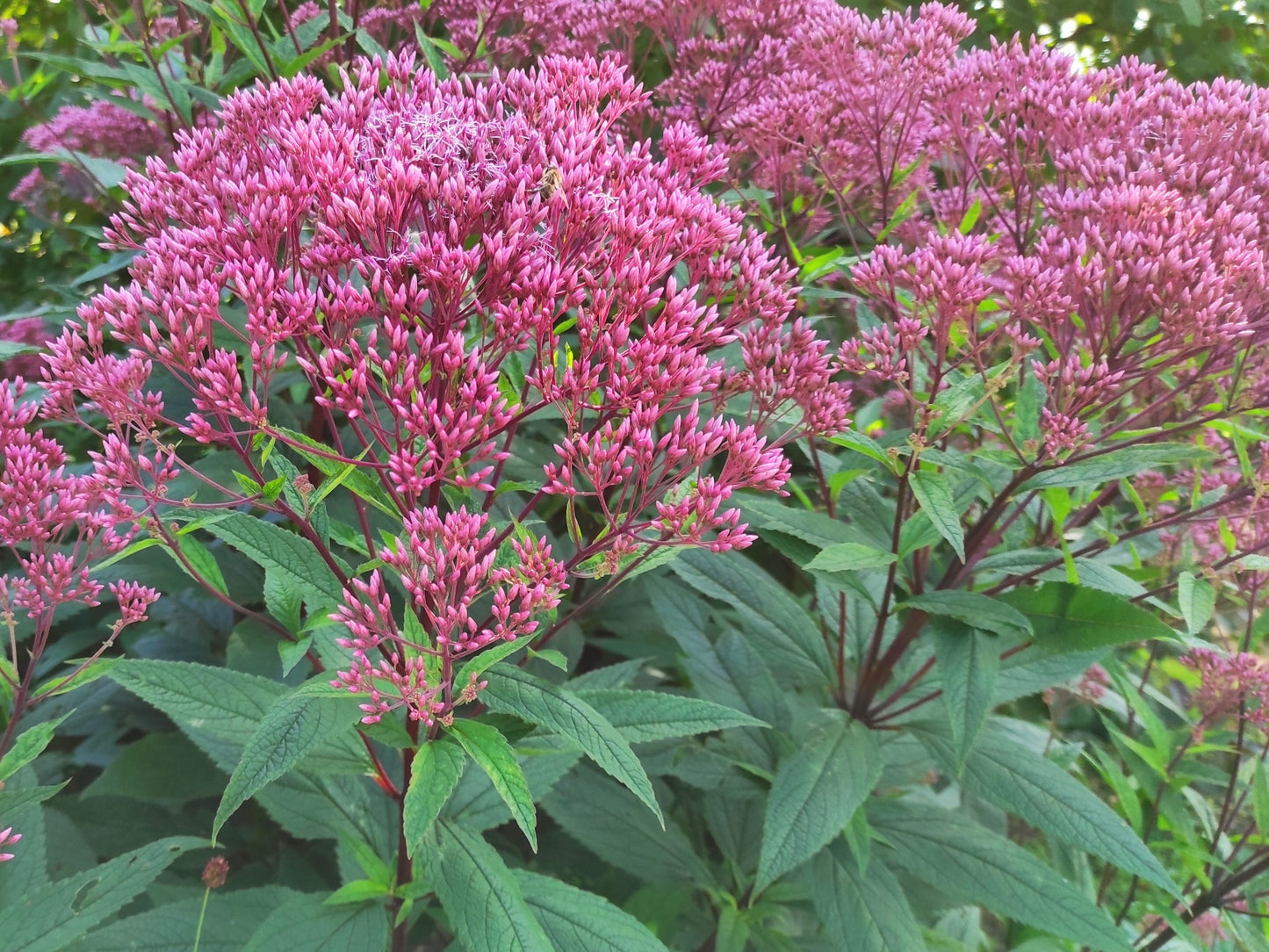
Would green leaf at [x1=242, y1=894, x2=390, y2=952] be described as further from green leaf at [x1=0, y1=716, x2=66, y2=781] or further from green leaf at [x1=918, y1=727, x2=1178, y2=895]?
green leaf at [x1=918, y1=727, x2=1178, y2=895]

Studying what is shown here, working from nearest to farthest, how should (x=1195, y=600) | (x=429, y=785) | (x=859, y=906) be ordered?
1. (x=429, y=785)
2. (x=1195, y=600)
3. (x=859, y=906)

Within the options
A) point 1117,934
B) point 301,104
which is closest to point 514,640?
point 301,104

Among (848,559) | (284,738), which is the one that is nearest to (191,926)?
(284,738)

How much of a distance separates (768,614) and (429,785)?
46.0 inches

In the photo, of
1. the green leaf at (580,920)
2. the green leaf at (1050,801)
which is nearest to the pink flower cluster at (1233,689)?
the green leaf at (1050,801)

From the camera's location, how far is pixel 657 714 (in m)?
1.49

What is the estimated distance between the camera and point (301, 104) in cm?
145

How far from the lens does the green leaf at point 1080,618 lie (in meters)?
1.60

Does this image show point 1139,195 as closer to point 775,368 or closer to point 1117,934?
point 775,368

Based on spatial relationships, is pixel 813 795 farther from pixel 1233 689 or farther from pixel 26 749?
pixel 26 749

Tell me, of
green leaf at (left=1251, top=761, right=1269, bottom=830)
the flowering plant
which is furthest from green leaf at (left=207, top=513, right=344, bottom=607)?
green leaf at (left=1251, top=761, right=1269, bottom=830)

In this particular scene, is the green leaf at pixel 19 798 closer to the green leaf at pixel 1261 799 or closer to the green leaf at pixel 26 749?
the green leaf at pixel 26 749

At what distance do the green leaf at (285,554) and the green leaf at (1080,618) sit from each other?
4.66 feet

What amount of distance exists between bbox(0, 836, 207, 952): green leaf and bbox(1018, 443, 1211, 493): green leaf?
1722mm
